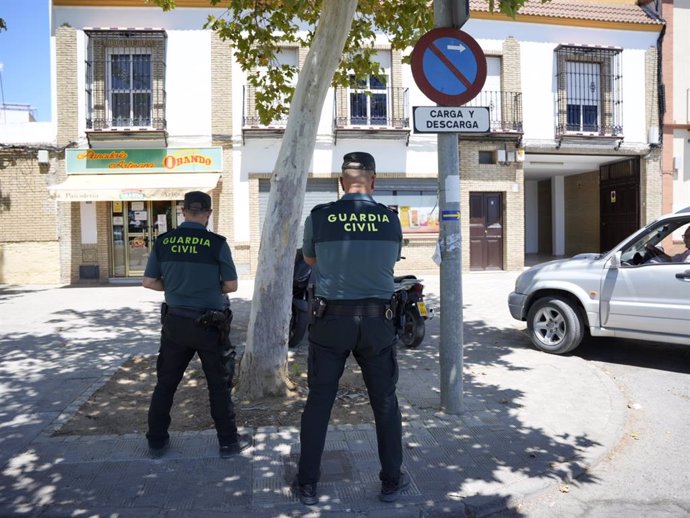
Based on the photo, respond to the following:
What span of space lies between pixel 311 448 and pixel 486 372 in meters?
3.50

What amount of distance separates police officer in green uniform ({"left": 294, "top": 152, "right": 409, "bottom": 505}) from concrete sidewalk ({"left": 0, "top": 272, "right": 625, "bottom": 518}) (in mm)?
341

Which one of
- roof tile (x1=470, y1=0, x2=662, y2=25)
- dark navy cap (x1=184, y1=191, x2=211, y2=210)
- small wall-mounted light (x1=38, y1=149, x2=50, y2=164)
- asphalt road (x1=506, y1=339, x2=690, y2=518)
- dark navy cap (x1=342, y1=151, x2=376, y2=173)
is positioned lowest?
asphalt road (x1=506, y1=339, x2=690, y2=518)

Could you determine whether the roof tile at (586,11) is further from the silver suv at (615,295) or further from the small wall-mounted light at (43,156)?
the small wall-mounted light at (43,156)

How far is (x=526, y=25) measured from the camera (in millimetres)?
16656

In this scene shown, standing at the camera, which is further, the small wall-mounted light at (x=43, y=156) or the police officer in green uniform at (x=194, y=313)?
the small wall-mounted light at (x=43, y=156)

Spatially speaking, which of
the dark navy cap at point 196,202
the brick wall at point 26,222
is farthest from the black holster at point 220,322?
the brick wall at point 26,222

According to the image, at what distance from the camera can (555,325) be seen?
278 inches

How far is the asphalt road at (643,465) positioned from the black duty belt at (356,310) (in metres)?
1.50

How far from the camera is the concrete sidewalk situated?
336 cm

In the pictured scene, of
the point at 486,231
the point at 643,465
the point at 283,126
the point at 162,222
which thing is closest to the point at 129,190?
the point at 162,222

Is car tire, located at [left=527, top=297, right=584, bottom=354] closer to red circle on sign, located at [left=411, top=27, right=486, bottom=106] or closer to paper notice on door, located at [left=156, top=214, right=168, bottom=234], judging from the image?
red circle on sign, located at [left=411, top=27, right=486, bottom=106]

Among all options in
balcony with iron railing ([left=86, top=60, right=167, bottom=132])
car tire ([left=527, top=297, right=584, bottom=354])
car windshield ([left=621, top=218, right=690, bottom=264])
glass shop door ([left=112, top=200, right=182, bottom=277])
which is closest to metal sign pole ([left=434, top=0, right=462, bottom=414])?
car tire ([left=527, top=297, right=584, bottom=354])

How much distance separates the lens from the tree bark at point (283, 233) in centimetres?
506

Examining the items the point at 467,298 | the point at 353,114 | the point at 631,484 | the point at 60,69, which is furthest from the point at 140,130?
the point at 631,484
